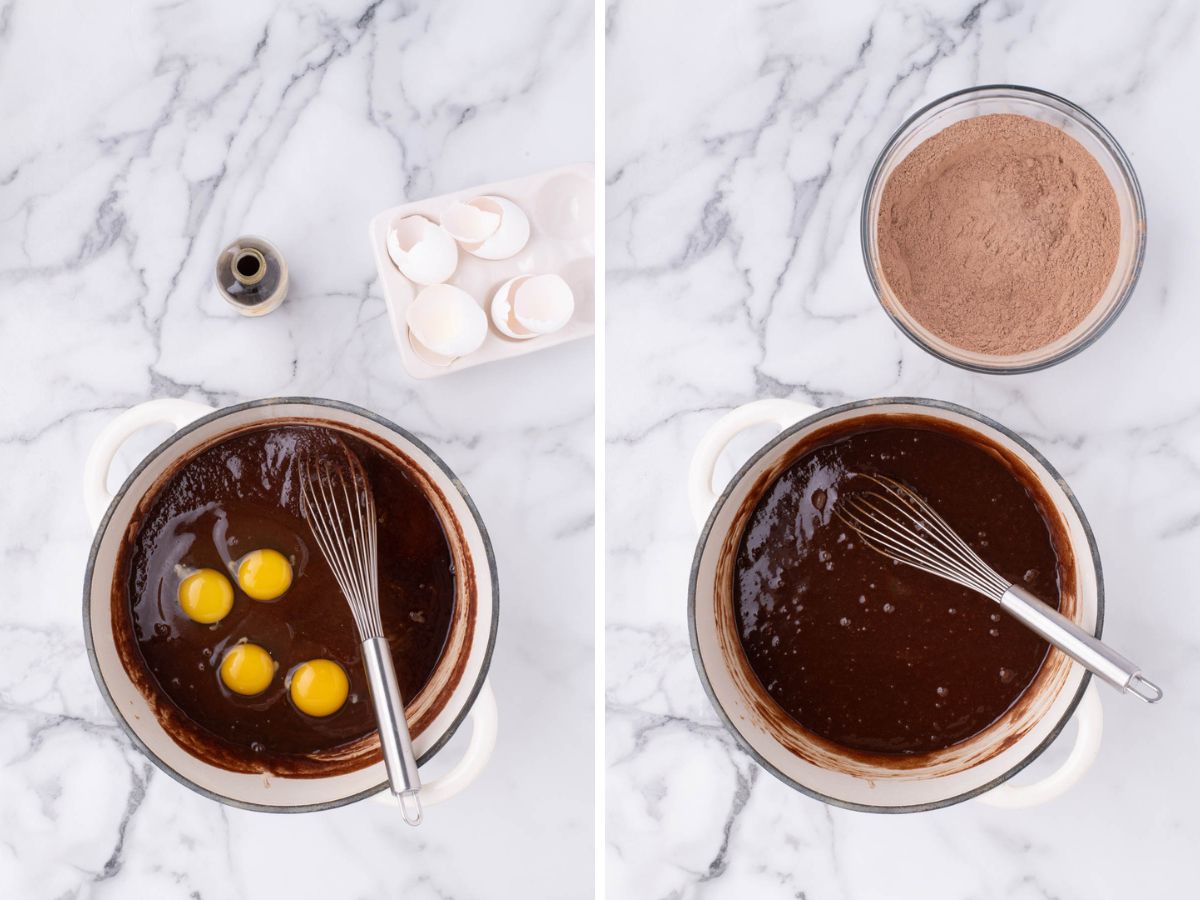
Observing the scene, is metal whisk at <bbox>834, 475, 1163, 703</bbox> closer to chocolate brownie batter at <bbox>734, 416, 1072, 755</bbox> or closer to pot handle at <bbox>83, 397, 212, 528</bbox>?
chocolate brownie batter at <bbox>734, 416, 1072, 755</bbox>

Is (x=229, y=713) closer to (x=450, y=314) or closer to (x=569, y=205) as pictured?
(x=450, y=314)

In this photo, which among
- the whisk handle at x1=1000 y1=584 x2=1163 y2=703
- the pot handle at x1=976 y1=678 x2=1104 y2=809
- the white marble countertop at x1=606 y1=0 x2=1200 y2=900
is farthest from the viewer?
the white marble countertop at x1=606 y1=0 x2=1200 y2=900

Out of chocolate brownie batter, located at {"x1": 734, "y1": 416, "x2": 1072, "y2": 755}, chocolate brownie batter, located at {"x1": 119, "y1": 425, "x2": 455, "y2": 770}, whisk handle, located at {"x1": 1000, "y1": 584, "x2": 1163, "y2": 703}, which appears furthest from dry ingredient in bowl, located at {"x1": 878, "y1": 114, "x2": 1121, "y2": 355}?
chocolate brownie batter, located at {"x1": 119, "y1": 425, "x2": 455, "y2": 770}

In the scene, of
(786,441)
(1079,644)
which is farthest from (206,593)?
(1079,644)

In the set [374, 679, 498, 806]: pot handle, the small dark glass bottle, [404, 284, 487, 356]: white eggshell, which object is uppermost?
the small dark glass bottle

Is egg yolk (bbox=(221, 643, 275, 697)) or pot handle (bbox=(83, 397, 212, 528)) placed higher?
pot handle (bbox=(83, 397, 212, 528))

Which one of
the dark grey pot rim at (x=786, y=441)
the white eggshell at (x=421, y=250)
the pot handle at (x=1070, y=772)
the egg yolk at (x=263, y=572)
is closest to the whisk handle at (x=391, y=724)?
the egg yolk at (x=263, y=572)

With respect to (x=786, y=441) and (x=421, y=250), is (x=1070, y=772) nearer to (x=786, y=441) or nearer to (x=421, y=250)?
(x=786, y=441)
